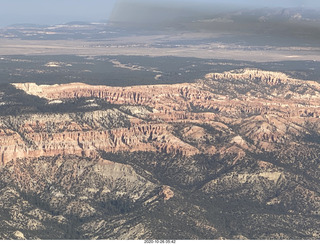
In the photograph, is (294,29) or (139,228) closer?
(294,29)

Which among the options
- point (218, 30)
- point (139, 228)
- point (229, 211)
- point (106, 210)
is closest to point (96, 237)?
point (139, 228)

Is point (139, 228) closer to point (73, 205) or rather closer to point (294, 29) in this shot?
point (73, 205)

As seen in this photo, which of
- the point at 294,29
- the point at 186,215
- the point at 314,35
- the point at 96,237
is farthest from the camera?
the point at 186,215

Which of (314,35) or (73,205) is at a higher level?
(314,35)

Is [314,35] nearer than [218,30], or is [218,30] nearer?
[314,35]

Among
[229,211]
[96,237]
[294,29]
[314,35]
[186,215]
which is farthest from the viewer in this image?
[229,211]

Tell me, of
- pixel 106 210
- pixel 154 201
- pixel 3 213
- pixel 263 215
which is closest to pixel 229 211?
pixel 263 215

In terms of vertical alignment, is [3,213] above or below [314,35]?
below

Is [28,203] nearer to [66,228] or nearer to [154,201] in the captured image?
[66,228]

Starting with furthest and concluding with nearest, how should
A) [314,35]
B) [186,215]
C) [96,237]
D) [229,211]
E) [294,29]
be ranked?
1. [229,211]
2. [186,215]
3. [96,237]
4. [294,29]
5. [314,35]
